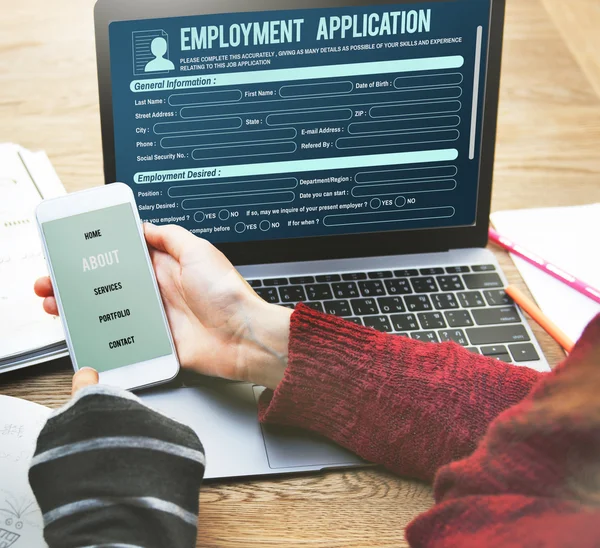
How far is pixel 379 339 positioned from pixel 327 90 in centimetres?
26

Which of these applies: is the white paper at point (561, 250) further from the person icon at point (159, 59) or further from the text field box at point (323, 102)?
the person icon at point (159, 59)

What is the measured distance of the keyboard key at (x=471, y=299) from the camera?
0.74 metres

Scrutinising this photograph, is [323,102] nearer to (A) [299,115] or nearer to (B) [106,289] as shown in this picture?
(A) [299,115]

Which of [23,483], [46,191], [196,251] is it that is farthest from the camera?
[46,191]

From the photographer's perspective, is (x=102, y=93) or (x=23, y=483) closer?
(x=23, y=483)

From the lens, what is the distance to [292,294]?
29.3 inches

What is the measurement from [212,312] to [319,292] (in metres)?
0.11

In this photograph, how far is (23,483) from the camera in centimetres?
57

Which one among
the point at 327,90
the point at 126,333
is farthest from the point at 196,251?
the point at 327,90

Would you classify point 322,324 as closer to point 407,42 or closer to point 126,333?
point 126,333

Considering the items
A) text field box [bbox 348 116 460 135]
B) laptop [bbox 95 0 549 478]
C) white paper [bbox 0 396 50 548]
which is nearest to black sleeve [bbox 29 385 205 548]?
white paper [bbox 0 396 50 548]

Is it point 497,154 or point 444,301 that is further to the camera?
point 497,154

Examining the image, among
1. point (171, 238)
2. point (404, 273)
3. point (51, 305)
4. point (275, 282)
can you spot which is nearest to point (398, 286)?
point (404, 273)

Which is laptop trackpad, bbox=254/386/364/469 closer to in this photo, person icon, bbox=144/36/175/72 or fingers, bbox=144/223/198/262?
fingers, bbox=144/223/198/262
